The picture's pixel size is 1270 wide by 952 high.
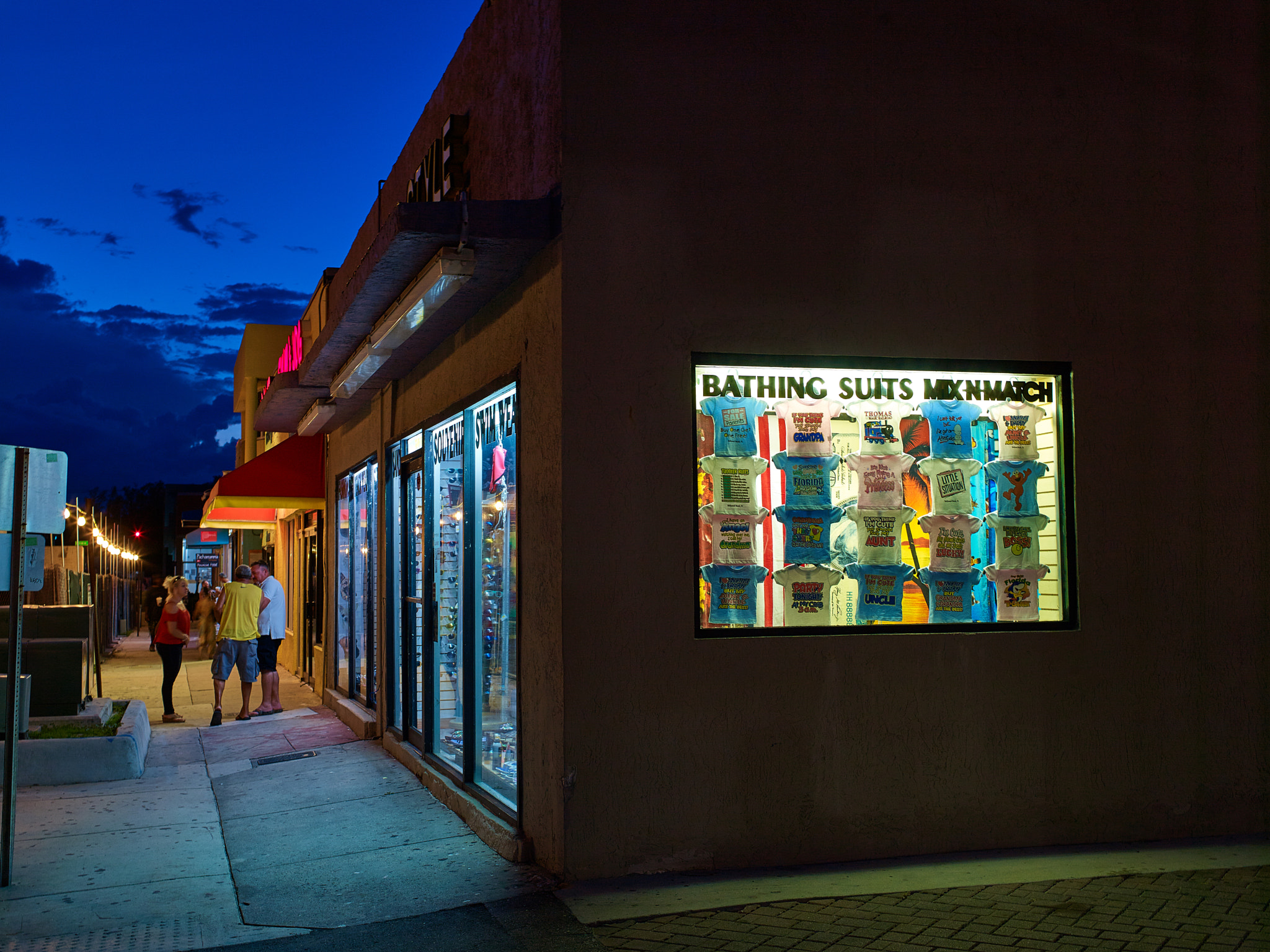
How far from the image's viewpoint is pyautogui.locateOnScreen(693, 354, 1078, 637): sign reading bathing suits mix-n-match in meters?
6.25

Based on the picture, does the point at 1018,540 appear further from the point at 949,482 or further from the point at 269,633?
the point at 269,633

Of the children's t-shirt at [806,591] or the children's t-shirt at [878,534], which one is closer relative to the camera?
the children's t-shirt at [806,591]

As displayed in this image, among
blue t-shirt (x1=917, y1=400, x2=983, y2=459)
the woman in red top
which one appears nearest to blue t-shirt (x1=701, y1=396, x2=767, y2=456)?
blue t-shirt (x1=917, y1=400, x2=983, y2=459)

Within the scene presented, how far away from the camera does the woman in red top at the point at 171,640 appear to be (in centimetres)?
1325

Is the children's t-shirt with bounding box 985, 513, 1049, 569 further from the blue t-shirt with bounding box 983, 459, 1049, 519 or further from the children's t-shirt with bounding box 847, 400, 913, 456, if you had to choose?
the children's t-shirt with bounding box 847, 400, 913, 456

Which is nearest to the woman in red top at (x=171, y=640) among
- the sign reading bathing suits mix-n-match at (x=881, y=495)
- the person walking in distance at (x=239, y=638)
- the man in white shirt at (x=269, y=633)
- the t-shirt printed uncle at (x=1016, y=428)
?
the person walking in distance at (x=239, y=638)

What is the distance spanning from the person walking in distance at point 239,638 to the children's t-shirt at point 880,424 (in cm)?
859

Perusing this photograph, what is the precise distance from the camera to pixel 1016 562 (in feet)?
21.5

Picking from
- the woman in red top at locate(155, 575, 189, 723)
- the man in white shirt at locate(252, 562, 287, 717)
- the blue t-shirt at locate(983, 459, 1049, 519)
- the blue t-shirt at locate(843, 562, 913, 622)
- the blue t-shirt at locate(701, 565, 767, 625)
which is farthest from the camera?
the woman in red top at locate(155, 575, 189, 723)

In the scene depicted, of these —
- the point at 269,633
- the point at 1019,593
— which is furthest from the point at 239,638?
the point at 1019,593

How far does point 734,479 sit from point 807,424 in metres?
0.56

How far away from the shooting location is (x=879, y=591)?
21.0 ft

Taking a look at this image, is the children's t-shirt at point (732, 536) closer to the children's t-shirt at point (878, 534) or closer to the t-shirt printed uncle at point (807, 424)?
the t-shirt printed uncle at point (807, 424)

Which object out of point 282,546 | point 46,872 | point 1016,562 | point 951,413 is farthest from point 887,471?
point 282,546
